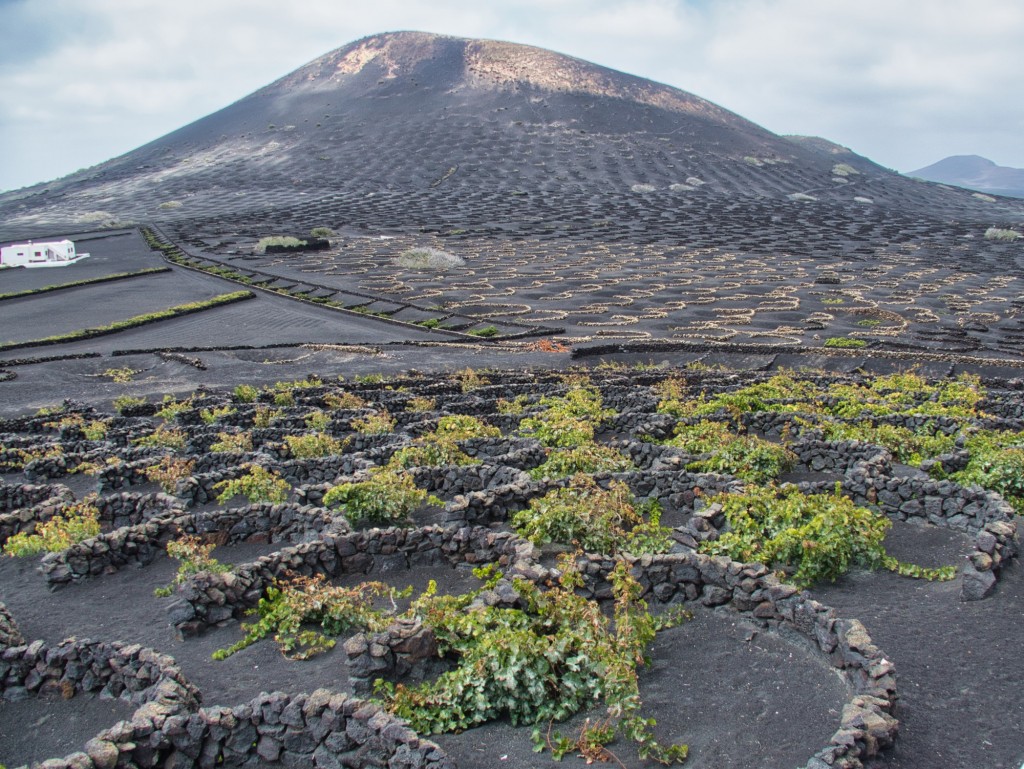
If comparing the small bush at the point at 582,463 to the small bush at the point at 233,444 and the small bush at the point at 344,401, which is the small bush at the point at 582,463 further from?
the small bush at the point at 344,401

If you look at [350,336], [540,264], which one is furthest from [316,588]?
[540,264]

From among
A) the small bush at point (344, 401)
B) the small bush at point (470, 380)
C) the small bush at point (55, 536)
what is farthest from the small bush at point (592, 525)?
the small bush at point (470, 380)

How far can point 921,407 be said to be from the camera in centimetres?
2384

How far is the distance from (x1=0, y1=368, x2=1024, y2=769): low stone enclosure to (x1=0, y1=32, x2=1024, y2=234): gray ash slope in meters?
86.4

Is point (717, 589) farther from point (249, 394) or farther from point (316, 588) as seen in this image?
point (249, 394)

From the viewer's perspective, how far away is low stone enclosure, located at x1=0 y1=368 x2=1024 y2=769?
365 inches

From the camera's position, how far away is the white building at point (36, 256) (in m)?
83.4

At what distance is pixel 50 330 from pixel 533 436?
4380 cm

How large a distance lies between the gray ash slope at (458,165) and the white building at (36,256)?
28.2 m

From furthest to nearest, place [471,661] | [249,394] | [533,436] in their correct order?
[249,394], [533,436], [471,661]

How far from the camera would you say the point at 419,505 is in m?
17.5

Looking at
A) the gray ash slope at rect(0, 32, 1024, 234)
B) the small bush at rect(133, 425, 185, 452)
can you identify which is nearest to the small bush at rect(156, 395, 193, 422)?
the small bush at rect(133, 425, 185, 452)

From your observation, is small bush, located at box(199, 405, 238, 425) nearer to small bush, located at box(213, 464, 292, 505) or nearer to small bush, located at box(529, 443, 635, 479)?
small bush, located at box(213, 464, 292, 505)

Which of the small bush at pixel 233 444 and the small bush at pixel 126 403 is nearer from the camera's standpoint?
the small bush at pixel 233 444
